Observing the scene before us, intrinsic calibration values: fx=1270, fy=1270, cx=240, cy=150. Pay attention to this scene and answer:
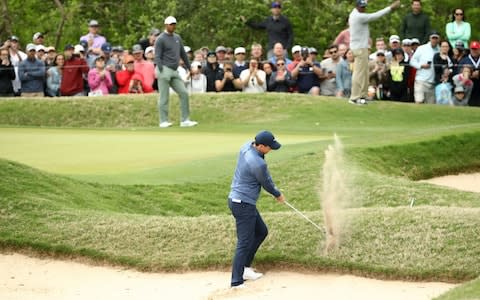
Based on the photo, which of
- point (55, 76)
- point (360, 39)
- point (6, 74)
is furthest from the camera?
point (55, 76)

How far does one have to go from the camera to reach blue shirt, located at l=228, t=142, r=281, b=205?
12539 millimetres

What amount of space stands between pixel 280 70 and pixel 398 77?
2724mm

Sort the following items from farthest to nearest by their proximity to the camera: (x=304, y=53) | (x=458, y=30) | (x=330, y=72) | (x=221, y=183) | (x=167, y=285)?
(x=458, y=30) → (x=330, y=72) → (x=304, y=53) → (x=221, y=183) → (x=167, y=285)

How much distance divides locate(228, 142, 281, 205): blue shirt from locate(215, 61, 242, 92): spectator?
1617 centimetres

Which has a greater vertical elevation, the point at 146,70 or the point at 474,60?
the point at 474,60

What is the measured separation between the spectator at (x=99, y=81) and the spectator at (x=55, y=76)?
720 mm

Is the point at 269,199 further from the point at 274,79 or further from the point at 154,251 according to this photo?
the point at 274,79

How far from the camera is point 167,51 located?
25.3 metres

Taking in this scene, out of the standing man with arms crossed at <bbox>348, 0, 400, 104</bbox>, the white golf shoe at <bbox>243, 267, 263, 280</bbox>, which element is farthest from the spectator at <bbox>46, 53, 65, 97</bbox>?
the white golf shoe at <bbox>243, 267, 263, 280</bbox>

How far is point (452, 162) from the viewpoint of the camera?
2089cm

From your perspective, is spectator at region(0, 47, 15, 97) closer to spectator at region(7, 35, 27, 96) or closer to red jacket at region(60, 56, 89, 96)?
spectator at region(7, 35, 27, 96)

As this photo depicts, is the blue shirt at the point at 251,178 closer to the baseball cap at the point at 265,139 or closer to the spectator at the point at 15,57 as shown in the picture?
the baseball cap at the point at 265,139

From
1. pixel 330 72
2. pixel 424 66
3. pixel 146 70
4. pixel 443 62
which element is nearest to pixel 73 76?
pixel 146 70

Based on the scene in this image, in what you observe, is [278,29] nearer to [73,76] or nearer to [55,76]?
[73,76]
